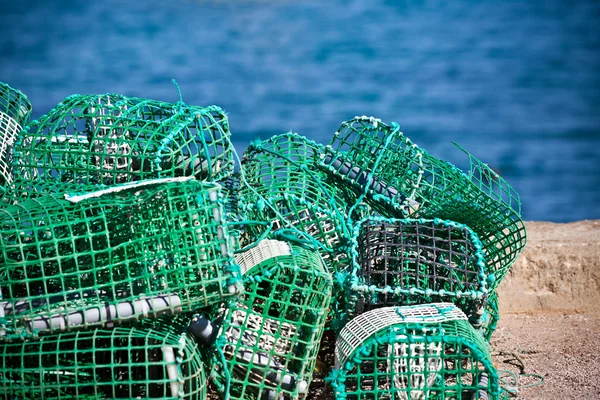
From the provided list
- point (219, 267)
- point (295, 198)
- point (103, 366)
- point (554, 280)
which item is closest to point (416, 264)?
point (295, 198)

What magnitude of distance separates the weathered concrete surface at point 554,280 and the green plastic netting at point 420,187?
0.77 m

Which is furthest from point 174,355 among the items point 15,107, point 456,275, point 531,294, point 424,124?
point 424,124

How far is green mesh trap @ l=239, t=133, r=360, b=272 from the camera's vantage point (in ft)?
10.0

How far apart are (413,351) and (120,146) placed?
1.33 meters

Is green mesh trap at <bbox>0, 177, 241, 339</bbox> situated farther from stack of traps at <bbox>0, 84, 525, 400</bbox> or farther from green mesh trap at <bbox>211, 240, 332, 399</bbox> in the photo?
Result: green mesh trap at <bbox>211, 240, 332, 399</bbox>

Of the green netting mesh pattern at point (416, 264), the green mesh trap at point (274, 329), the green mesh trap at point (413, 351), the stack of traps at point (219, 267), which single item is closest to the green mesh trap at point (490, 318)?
the stack of traps at point (219, 267)

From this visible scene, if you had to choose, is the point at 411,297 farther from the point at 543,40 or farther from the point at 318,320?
the point at 543,40

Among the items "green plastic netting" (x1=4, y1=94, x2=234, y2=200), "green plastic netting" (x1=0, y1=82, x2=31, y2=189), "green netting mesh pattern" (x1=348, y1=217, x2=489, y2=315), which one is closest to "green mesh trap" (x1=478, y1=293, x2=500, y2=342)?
"green netting mesh pattern" (x1=348, y1=217, x2=489, y2=315)

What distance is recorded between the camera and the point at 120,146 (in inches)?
120

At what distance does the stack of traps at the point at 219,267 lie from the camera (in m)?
2.43

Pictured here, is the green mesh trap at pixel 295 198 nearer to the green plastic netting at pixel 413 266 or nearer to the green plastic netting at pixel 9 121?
the green plastic netting at pixel 413 266

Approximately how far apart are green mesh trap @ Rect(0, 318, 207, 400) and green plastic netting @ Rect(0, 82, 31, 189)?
843 mm

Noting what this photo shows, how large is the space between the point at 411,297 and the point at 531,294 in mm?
1470

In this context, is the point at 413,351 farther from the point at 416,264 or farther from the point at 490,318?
the point at 490,318
